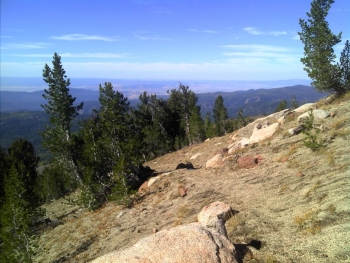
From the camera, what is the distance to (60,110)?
1336 inches

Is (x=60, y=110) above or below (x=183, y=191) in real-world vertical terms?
above

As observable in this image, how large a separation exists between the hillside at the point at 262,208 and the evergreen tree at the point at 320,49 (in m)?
2.90

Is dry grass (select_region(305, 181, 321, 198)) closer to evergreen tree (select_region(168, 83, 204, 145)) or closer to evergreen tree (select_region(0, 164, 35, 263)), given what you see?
evergreen tree (select_region(0, 164, 35, 263))

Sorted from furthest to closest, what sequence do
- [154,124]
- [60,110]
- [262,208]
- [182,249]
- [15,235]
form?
[154,124] < [60,110] < [15,235] < [262,208] < [182,249]

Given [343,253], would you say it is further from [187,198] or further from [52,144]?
[52,144]

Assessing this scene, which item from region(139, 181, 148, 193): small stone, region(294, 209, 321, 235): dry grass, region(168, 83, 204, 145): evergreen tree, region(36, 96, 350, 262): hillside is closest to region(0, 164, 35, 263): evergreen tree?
region(36, 96, 350, 262): hillside

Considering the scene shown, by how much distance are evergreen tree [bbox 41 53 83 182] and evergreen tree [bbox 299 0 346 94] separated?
98.1 ft

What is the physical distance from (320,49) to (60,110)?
33.8 metres

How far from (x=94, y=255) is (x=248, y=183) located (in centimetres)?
1110

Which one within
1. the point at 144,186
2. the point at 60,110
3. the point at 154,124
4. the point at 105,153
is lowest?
the point at 144,186

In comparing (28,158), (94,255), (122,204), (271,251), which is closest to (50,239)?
(122,204)

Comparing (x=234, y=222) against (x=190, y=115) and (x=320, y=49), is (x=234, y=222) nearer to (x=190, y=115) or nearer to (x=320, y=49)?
(x=320, y=49)

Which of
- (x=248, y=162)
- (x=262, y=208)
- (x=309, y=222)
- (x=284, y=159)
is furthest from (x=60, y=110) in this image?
(x=309, y=222)

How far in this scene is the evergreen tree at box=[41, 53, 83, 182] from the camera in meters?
30.0
